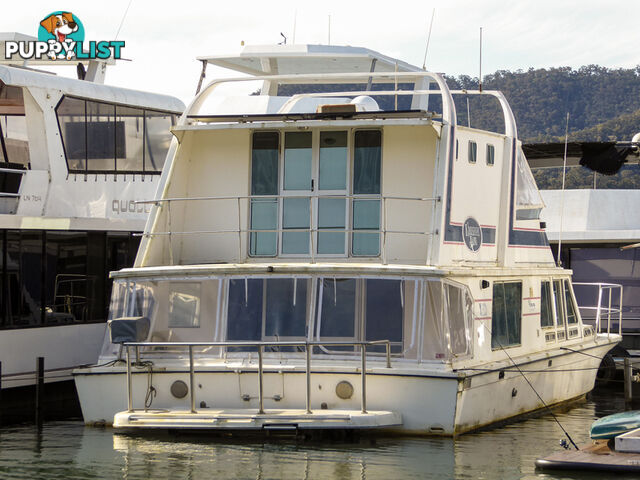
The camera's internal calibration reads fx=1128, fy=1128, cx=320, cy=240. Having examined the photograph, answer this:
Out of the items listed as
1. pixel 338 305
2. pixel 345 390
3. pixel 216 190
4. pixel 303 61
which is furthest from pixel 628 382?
pixel 303 61

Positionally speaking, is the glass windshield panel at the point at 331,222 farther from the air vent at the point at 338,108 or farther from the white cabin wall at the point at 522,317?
the white cabin wall at the point at 522,317

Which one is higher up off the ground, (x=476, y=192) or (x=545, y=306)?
(x=476, y=192)

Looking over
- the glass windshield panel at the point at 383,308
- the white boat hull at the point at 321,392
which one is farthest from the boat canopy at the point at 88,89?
the glass windshield panel at the point at 383,308

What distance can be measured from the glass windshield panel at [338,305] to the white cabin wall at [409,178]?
5.29 ft

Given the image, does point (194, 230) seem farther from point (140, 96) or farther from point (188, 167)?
point (140, 96)

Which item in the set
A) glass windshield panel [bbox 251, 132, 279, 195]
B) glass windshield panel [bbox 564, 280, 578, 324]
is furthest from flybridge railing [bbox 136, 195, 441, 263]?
glass windshield panel [bbox 564, 280, 578, 324]

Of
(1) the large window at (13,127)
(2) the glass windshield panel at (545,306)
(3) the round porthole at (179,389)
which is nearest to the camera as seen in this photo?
(3) the round porthole at (179,389)

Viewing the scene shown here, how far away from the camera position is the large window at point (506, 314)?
51.6 ft

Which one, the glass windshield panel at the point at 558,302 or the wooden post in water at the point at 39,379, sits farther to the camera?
the glass windshield panel at the point at 558,302

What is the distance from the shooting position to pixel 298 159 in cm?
1606

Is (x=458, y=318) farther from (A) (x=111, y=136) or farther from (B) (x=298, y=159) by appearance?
(A) (x=111, y=136)

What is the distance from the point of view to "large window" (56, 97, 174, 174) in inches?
830

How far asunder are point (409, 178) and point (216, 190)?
283cm

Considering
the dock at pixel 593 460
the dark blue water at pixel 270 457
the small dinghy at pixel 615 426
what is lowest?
the dark blue water at pixel 270 457
